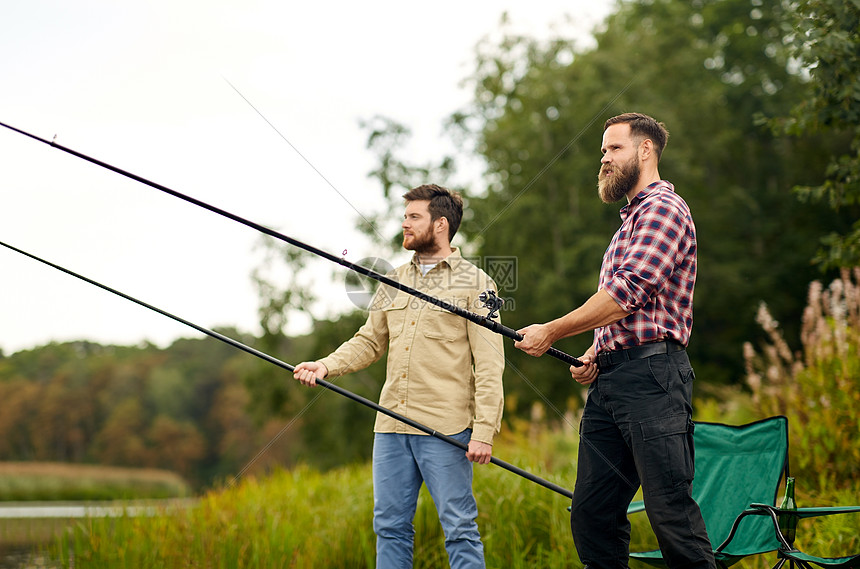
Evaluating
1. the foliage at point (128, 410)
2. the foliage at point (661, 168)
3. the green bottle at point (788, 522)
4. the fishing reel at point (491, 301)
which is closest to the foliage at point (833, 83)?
the green bottle at point (788, 522)

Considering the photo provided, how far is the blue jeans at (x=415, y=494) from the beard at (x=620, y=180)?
1.18 metres

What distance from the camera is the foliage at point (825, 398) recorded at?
16.6 ft

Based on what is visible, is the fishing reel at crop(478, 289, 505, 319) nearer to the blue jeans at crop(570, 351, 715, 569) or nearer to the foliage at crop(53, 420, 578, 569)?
the blue jeans at crop(570, 351, 715, 569)

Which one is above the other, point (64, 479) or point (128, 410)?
point (128, 410)

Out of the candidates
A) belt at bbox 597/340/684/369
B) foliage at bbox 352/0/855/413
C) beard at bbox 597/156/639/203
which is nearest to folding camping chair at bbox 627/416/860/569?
belt at bbox 597/340/684/369

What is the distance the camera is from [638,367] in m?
2.48

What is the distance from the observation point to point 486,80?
62.2ft

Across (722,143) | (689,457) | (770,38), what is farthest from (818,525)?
(770,38)

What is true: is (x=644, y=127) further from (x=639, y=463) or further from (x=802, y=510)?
(x=802, y=510)

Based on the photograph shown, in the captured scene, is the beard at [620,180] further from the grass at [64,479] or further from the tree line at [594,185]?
the grass at [64,479]

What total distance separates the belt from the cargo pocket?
21cm

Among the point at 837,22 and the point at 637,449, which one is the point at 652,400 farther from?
the point at 837,22

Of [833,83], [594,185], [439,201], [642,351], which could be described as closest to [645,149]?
[642,351]

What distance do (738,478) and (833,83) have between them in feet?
8.22
